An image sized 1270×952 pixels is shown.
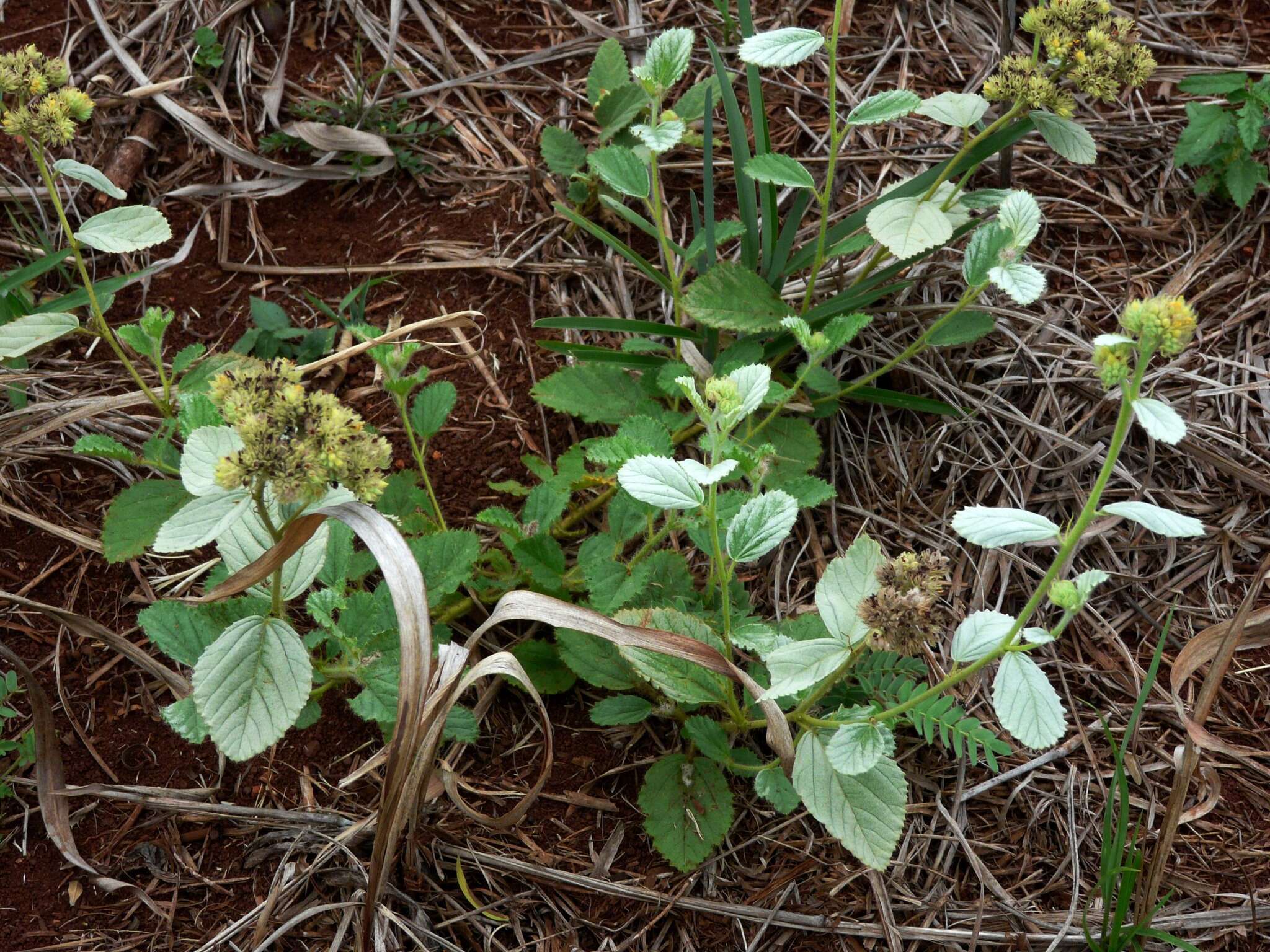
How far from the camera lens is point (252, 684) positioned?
142cm

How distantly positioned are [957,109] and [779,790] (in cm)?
138

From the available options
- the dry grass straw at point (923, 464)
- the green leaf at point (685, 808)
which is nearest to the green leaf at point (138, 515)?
the dry grass straw at point (923, 464)

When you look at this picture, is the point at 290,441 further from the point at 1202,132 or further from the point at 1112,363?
the point at 1202,132

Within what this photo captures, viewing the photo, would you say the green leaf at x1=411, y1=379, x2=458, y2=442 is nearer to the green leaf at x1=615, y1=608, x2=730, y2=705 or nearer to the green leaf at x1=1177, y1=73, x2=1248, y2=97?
the green leaf at x1=615, y1=608, x2=730, y2=705

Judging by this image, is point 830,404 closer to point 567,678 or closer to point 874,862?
point 567,678

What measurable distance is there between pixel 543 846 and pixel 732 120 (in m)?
1.52

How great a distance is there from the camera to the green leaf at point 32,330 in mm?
1820

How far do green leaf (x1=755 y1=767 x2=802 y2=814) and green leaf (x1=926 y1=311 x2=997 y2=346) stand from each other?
3.14 feet

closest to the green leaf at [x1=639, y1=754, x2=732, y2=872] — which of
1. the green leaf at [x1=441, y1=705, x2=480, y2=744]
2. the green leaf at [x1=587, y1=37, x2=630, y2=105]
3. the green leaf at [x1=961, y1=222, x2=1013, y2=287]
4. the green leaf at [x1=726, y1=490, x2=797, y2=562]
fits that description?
the green leaf at [x1=441, y1=705, x2=480, y2=744]

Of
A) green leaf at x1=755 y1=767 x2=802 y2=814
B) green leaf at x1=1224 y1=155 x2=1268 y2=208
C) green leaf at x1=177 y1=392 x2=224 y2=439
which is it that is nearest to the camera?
green leaf at x1=755 y1=767 x2=802 y2=814

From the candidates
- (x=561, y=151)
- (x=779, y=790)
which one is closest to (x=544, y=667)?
(x=779, y=790)

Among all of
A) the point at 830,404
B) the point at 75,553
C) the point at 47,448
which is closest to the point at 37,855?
the point at 75,553

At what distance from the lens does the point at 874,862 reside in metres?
1.38

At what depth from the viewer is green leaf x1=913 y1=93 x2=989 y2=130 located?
2.00 metres
